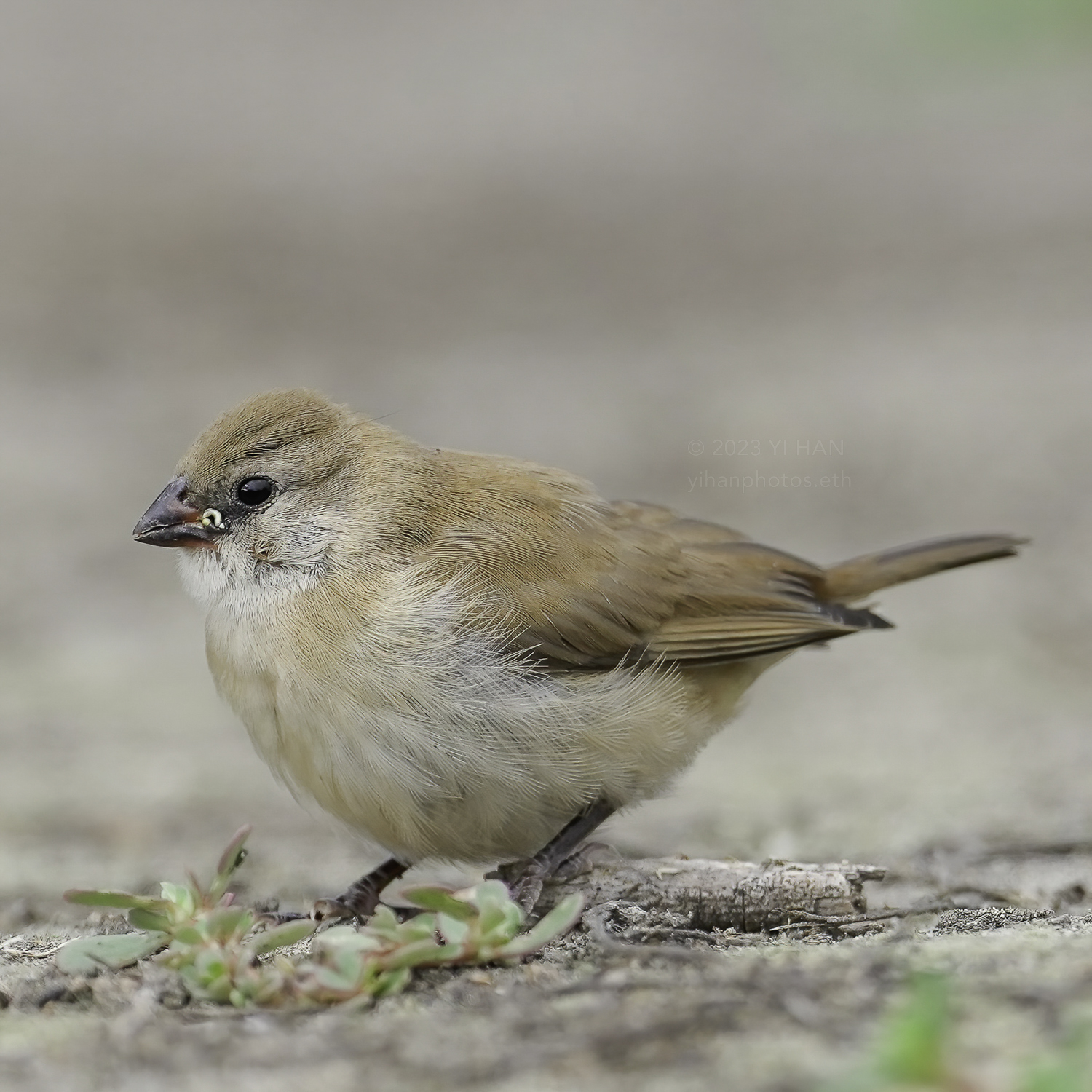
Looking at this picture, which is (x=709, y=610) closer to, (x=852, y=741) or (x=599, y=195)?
(x=852, y=741)

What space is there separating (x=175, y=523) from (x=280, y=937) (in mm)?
1767

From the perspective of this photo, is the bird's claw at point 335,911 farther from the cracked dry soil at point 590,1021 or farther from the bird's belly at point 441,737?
the cracked dry soil at point 590,1021

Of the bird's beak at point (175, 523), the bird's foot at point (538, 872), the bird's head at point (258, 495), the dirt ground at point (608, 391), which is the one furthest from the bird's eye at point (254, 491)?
the bird's foot at point (538, 872)

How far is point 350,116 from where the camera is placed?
19562mm

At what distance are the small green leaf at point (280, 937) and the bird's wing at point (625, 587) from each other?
1.20 m

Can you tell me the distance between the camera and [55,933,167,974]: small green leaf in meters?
3.80

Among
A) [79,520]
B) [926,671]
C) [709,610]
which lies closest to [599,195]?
[79,520]

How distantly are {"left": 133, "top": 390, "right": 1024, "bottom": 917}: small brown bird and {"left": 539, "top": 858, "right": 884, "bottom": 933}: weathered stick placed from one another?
40cm

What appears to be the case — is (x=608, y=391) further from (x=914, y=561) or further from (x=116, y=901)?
(x=116, y=901)

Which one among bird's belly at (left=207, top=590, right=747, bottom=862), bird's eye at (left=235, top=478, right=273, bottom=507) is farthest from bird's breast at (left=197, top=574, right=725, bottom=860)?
bird's eye at (left=235, top=478, right=273, bottom=507)

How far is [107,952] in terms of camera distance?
150 inches

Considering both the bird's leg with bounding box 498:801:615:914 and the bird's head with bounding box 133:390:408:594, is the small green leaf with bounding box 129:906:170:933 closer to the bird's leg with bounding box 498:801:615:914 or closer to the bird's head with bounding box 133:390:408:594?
the bird's leg with bounding box 498:801:615:914

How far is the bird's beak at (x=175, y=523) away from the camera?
5090mm

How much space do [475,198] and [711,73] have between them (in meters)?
6.13
